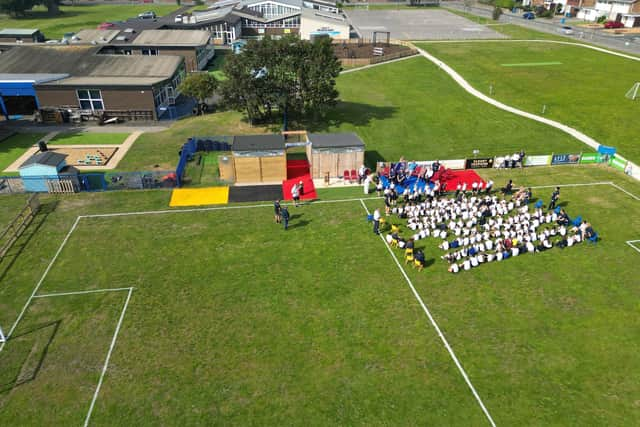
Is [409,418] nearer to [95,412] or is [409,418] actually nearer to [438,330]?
[438,330]

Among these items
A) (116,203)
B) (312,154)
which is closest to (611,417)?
(312,154)

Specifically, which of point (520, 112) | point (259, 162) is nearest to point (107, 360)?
point (259, 162)

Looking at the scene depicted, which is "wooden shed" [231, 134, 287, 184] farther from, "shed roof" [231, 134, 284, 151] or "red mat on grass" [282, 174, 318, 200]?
"red mat on grass" [282, 174, 318, 200]

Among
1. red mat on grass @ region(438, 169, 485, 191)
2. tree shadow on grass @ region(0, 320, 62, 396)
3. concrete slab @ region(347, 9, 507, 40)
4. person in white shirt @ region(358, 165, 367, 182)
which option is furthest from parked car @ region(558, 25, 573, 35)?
tree shadow on grass @ region(0, 320, 62, 396)

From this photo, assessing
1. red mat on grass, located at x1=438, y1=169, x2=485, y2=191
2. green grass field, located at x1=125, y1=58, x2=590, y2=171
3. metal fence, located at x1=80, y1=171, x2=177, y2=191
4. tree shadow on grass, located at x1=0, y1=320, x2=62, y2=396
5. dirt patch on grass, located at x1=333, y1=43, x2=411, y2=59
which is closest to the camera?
tree shadow on grass, located at x1=0, y1=320, x2=62, y2=396

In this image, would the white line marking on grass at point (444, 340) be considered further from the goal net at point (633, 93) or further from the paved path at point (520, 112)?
the goal net at point (633, 93)

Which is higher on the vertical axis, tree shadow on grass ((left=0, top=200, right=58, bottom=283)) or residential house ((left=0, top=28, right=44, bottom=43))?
residential house ((left=0, top=28, right=44, bottom=43))

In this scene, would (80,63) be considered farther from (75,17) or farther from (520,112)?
(75,17)

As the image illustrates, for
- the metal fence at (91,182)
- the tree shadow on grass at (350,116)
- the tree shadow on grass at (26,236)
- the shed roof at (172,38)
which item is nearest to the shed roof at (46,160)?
the metal fence at (91,182)
